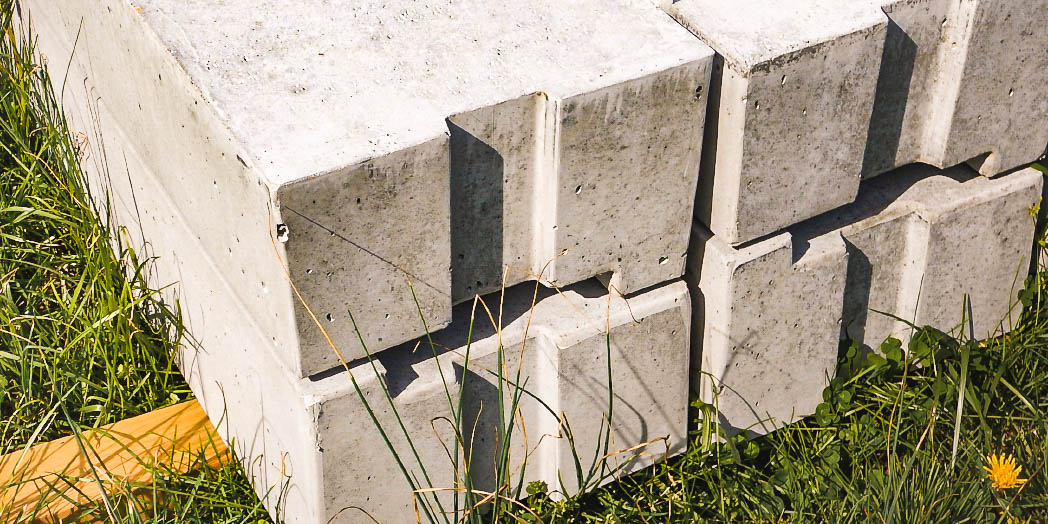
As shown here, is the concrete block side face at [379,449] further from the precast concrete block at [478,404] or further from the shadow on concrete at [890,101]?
the shadow on concrete at [890,101]

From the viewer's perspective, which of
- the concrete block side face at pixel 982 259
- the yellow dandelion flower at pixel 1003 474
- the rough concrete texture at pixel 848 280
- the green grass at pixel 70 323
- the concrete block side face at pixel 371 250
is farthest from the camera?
the concrete block side face at pixel 982 259

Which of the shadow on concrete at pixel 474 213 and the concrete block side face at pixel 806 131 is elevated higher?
the concrete block side face at pixel 806 131

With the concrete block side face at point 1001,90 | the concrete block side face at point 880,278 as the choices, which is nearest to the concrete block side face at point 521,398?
the concrete block side face at point 880,278

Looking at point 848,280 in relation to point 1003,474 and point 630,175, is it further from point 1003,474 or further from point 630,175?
point 630,175

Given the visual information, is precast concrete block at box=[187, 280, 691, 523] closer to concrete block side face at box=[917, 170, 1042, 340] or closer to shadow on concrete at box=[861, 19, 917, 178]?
shadow on concrete at box=[861, 19, 917, 178]

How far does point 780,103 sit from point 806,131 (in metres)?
0.12

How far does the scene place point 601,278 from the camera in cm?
253

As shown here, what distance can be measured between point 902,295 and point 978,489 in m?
0.60

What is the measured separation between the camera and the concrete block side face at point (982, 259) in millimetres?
2857

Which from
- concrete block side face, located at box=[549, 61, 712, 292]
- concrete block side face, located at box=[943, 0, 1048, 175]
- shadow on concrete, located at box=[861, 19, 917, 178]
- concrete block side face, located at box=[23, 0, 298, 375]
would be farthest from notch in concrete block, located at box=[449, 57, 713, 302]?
concrete block side face, located at box=[943, 0, 1048, 175]

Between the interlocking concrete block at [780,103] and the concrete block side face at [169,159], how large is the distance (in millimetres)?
931

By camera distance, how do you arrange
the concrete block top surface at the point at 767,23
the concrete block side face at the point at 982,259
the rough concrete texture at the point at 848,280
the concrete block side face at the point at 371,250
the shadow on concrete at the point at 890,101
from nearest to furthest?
the concrete block side face at the point at 371,250, the concrete block top surface at the point at 767,23, the shadow on concrete at the point at 890,101, the rough concrete texture at the point at 848,280, the concrete block side face at the point at 982,259


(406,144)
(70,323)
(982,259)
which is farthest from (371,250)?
(982,259)

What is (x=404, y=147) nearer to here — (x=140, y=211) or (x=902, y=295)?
(x=140, y=211)
